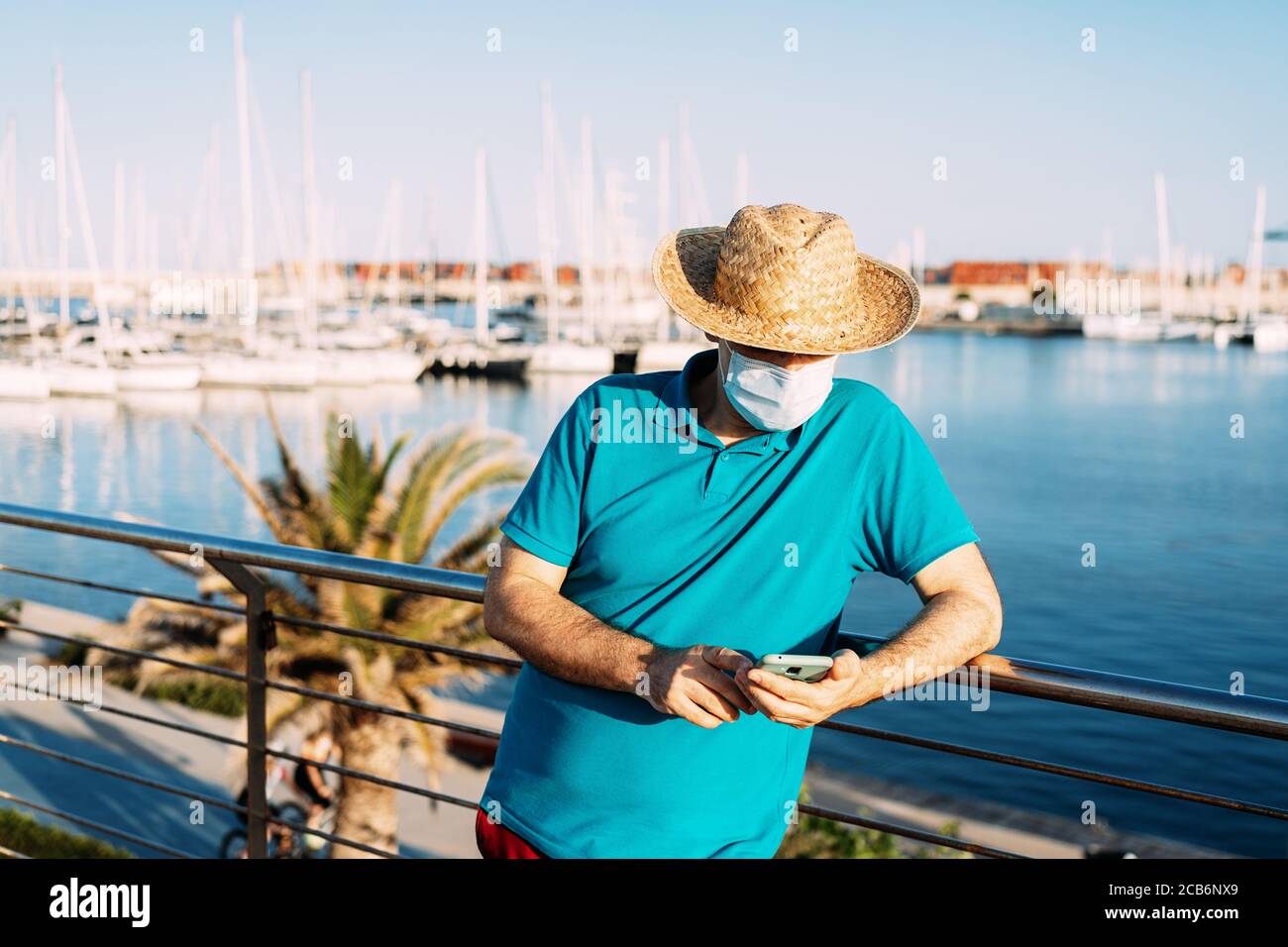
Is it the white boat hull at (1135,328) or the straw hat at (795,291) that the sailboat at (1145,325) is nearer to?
the white boat hull at (1135,328)

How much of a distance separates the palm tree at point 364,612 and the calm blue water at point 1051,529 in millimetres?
1030

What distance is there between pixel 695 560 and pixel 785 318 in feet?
1.34

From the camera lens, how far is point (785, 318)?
1998 mm

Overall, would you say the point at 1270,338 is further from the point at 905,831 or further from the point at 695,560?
the point at 695,560

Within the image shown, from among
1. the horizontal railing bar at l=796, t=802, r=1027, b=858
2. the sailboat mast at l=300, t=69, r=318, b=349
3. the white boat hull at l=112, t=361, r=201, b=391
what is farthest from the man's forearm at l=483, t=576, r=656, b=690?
the white boat hull at l=112, t=361, r=201, b=391

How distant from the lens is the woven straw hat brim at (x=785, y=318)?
6.53 ft

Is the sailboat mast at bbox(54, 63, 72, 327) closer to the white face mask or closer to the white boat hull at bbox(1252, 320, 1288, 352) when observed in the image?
the white face mask

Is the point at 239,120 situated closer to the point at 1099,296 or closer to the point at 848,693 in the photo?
the point at 848,693

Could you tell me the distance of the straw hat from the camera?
1992 mm

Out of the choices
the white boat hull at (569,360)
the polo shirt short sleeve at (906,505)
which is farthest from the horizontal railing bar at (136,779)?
the white boat hull at (569,360)

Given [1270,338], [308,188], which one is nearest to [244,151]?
[308,188]

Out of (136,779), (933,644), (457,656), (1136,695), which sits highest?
(933,644)

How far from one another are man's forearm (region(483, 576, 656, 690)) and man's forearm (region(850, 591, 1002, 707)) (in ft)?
1.12
